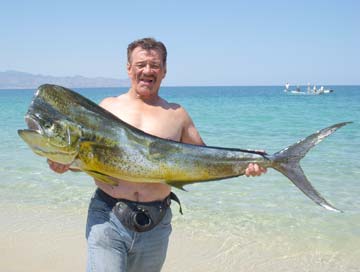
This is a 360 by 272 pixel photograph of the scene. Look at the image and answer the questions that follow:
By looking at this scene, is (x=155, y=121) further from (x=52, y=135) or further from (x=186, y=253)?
(x=186, y=253)

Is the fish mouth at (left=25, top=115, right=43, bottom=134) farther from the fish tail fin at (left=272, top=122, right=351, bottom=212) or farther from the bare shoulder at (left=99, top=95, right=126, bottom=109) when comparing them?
the fish tail fin at (left=272, top=122, right=351, bottom=212)

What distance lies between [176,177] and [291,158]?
29.1 inches

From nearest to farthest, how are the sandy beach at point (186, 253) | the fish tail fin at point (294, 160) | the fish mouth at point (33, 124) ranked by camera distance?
the fish mouth at point (33, 124), the fish tail fin at point (294, 160), the sandy beach at point (186, 253)

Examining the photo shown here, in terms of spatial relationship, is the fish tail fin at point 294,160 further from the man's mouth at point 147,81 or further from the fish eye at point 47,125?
the fish eye at point 47,125

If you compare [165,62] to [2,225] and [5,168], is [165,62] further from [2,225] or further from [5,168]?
[5,168]

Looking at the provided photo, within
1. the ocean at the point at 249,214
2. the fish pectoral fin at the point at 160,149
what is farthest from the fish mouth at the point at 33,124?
→ the ocean at the point at 249,214

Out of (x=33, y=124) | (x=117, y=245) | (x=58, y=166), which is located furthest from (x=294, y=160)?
(x=33, y=124)

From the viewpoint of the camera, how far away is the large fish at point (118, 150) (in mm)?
2668

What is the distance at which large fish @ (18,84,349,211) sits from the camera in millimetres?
2668

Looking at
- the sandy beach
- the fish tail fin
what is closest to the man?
the fish tail fin

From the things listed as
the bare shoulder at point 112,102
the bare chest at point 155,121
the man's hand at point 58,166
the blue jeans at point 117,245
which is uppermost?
the bare shoulder at point 112,102

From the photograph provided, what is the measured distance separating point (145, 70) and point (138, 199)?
854 millimetres

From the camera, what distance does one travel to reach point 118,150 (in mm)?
2777

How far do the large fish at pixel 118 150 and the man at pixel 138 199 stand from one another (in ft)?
0.52
